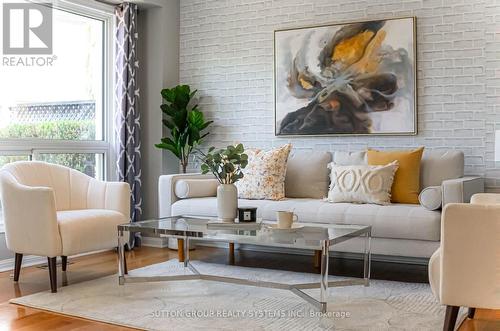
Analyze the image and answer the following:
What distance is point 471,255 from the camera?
2.42 metres

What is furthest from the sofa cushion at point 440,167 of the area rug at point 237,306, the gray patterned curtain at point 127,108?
the gray patterned curtain at point 127,108

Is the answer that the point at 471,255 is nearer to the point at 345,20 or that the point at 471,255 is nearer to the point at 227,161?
the point at 227,161

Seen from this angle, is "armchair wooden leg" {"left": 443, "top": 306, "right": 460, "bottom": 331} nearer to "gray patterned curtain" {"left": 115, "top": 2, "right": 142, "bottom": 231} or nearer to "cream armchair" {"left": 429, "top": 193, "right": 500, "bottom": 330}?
"cream armchair" {"left": 429, "top": 193, "right": 500, "bottom": 330}

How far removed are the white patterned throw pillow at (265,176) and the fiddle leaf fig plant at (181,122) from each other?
91 cm

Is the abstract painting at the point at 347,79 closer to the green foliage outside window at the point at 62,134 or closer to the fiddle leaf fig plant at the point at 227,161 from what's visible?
the fiddle leaf fig plant at the point at 227,161

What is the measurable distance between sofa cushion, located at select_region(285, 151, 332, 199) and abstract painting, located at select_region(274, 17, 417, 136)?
1.19 ft

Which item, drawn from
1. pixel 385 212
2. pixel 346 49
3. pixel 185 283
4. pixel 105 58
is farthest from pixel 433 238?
pixel 105 58

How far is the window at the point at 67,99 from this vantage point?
452cm

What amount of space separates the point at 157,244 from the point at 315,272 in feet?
6.24

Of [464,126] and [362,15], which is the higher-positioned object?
[362,15]

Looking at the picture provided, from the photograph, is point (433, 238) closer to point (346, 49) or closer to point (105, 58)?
point (346, 49)

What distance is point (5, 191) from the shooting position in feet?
12.0

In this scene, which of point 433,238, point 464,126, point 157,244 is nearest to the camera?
point 433,238

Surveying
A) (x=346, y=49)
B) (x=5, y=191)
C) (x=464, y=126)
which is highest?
A: (x=346, y=49)
